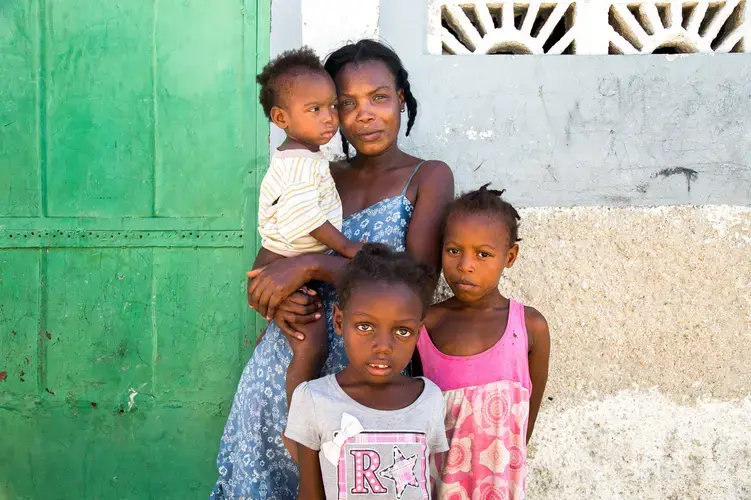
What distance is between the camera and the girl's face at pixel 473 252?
82.0 inches

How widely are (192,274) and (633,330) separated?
5.57 ft

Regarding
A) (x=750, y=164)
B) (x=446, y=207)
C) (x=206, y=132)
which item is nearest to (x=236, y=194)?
(x=206, y=132)

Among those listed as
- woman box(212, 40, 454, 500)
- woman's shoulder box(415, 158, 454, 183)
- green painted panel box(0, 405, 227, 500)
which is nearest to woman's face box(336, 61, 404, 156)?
woman box(212, 40, 454, 500)

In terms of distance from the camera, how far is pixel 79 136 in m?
2.84

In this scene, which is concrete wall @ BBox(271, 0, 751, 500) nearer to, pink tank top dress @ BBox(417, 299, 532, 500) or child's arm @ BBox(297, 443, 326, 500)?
pink tank top dress @ BBox(417, 299, 532, 500)

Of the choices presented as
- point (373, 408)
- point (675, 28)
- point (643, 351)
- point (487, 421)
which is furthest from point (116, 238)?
point (675, 28)

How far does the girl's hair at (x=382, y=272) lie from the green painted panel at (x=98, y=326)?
4.03 feet

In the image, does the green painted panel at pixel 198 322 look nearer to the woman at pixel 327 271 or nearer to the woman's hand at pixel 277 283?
the woman at pixel 327 271

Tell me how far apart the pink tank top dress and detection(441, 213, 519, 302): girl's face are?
0.17 meters

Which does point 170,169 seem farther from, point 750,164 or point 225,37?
point 750,164

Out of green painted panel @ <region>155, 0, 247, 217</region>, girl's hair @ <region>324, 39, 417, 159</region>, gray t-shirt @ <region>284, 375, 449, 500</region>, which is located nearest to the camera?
gray t-shirt @ <region>284, 375, 449, 500</region>

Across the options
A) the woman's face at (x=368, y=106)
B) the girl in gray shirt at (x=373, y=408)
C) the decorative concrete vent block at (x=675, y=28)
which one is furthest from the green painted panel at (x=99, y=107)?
the decorative concrete vent block at (x=675, y=28)

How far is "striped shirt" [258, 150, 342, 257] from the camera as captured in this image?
6.83ft

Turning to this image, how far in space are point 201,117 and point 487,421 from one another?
162 cm
